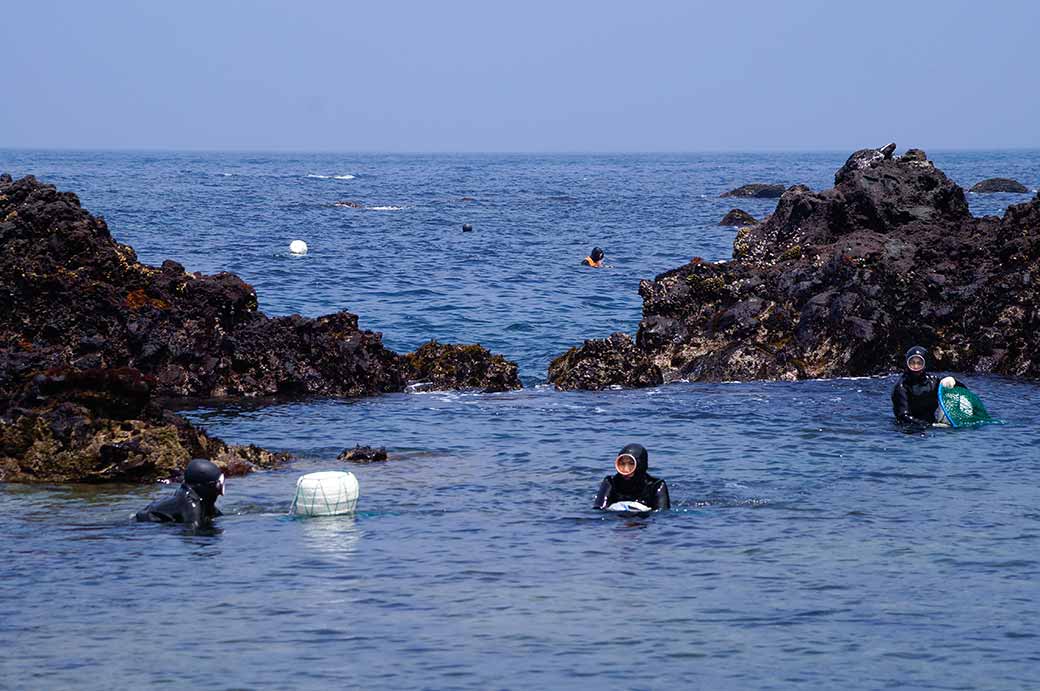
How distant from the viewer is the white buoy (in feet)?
59.0

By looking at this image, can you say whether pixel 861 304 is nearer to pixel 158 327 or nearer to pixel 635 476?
pixel 635 476

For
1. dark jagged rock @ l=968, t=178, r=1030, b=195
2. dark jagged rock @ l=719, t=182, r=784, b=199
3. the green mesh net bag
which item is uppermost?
dark jagged rock @ l=968, t=178, r=1030, b=195

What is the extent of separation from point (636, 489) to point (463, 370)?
1144cm

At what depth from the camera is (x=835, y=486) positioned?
19906 millimetres

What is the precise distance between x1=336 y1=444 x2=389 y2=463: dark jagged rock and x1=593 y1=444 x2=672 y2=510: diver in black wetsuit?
14.4 ft

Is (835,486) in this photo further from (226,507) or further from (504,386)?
(504,386)

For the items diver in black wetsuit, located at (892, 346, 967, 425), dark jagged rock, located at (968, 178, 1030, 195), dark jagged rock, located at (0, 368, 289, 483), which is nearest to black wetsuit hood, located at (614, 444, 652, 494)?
dark jagged rock, located at (0, 368, 289, 483)

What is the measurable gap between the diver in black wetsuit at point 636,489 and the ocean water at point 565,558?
31 cm

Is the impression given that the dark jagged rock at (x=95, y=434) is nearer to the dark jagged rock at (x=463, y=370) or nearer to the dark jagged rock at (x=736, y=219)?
the dark jagged rock at (x=463, y=370)

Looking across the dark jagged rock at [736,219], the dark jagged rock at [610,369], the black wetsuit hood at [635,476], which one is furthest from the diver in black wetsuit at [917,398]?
the dark jagged rock at [736,219]

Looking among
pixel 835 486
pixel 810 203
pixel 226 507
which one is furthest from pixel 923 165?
pixel 226 507

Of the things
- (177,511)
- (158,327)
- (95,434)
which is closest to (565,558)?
(177,511)

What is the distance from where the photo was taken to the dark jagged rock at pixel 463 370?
29203mm

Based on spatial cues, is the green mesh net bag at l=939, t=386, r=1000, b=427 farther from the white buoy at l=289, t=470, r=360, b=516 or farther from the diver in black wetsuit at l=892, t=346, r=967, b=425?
the white buoy at l=289, t=470, r=360, b=516
